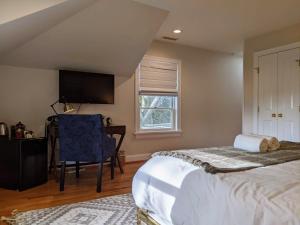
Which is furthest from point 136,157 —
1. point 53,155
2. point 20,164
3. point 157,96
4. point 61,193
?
point 20,164

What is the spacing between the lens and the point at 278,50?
13.3 ft

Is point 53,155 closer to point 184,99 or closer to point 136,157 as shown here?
point 136,157

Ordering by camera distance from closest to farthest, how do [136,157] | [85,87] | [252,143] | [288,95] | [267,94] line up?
[252,143], [288,95], [85,87], [267,94], [136,157]

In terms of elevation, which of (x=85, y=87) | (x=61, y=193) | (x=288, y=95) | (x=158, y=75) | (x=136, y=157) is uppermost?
(x=158, y=75)

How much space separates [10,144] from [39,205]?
97 centimetres

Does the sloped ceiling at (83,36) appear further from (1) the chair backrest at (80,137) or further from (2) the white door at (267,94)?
(2) the white door at (267,94)

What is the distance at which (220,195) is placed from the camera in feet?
3.67

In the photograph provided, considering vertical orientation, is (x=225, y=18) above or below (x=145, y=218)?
above

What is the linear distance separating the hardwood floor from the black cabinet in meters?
0.10

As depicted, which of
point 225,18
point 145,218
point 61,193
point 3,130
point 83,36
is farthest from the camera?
point 225,18

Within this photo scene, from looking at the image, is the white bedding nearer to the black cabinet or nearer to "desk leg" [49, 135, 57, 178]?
the black cabinet

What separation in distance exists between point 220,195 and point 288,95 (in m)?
3.42

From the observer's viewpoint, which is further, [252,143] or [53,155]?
[53,155]

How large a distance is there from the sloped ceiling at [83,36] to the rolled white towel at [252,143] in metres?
2.13
